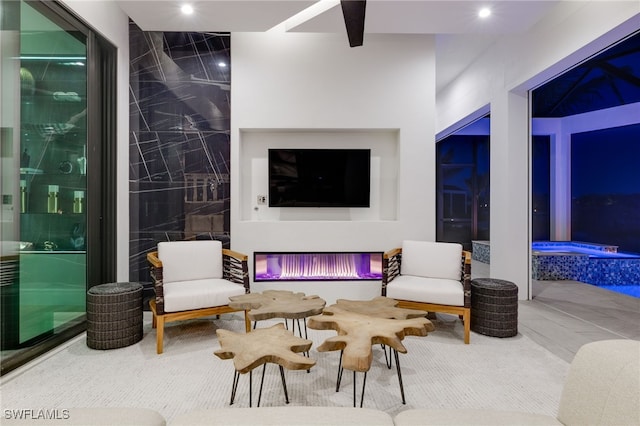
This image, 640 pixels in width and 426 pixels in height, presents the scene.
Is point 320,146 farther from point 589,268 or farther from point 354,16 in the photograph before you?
point 589,268

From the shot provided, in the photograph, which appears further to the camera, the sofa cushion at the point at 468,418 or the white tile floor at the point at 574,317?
the white tile floor at the point at 574,317

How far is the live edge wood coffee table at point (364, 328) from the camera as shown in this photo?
5.98 feet

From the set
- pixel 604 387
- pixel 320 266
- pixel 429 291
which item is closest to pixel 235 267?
pixel 320 266

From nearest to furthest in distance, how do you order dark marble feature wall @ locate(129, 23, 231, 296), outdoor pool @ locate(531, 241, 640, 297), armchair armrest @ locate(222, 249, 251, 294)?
armchair armrest @ locate(222, 249, 251, 294)
dark marble feature wall @ locate(129, 23, 231, 296)
outdoor pool @ locate(531, 241, 640, 297)

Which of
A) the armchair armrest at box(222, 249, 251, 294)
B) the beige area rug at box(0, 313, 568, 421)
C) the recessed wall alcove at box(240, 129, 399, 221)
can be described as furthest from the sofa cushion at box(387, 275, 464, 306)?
the armchair armrest at box(222, 249, 251, 294)

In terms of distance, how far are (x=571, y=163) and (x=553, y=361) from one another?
6.38 m

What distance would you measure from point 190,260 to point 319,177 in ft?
5.82

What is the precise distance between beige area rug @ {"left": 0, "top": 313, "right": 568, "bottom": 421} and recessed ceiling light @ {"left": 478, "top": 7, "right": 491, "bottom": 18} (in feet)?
10.3

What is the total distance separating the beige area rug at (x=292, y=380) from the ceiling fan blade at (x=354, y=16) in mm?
2404

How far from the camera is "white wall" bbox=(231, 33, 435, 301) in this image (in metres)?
4.16

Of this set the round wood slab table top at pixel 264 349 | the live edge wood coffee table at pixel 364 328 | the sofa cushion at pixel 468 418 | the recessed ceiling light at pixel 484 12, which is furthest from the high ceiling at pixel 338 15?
the sofa cushion at pixel 468 418

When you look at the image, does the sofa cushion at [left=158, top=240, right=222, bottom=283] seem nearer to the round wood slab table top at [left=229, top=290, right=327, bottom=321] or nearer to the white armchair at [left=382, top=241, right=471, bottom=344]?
the round wood slab table top at [left=229, top=290, right=327, bottom=321]

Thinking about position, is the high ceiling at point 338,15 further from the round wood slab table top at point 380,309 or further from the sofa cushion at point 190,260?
the round wood slab table top at point 380,309

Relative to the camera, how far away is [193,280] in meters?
3.48
